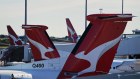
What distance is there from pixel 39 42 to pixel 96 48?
753 centimetres

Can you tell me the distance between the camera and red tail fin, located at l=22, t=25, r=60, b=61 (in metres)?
21.1

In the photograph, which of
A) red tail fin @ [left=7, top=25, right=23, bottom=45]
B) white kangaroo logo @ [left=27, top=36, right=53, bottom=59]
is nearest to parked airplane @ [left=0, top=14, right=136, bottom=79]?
white kangaroo logo @ [left=27, top=36, right=53, bottom=59]

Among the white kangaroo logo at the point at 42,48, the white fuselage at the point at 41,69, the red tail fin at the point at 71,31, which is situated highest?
the red tail fin at the point at 71,31

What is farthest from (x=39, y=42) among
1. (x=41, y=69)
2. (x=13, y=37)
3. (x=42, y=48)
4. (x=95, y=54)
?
(x=13, y=37)

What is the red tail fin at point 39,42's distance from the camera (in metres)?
21.1

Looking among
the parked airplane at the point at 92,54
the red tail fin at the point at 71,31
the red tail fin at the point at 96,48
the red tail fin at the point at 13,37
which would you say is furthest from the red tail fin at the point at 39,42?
the red tail fin at the point at 71,31

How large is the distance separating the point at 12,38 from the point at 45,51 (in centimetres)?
2886

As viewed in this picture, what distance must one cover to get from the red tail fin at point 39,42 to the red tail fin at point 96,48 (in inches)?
232

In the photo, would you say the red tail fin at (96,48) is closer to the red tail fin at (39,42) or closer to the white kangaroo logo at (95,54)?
the white kangaroo logo at (95,54)

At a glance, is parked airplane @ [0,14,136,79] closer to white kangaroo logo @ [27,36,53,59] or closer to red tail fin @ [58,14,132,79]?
red tail fin @ [58,14,132,79]

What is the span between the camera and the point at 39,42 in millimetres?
21766

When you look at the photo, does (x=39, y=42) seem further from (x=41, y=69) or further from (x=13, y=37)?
(x=13, y=37)

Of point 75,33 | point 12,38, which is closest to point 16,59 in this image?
point 12,38

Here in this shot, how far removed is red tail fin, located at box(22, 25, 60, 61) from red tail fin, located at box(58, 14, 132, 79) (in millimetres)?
5881
